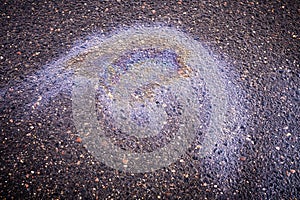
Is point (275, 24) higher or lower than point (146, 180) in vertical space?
higher

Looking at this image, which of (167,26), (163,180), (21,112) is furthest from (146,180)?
(167,26)

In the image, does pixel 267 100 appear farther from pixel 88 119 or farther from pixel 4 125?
pixel 4 125

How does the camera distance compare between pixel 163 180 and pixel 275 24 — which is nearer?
pixel 163 180

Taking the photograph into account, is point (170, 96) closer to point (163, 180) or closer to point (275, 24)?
point (163, 180)

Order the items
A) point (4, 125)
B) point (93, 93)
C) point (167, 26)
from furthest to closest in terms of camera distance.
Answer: point (167, 26)
point (93, 93)
point (4, 125)

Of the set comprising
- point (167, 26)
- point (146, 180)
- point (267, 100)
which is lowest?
point (146, 180)

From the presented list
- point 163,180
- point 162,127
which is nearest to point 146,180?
point 163,180

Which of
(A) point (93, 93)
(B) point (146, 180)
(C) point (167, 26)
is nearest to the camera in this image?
(B) point (146, 180)
